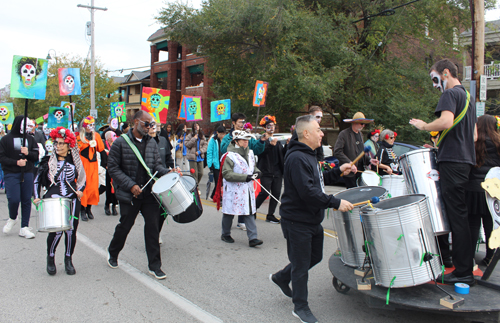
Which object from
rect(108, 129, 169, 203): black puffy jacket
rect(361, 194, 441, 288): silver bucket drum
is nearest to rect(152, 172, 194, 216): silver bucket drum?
rect(108, 129, 169, 203): black puffy jacket

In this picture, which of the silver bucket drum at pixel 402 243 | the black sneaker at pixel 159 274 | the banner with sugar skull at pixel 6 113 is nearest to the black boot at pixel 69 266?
the black sneaker at pixel 159 274

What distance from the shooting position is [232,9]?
16.4 metres

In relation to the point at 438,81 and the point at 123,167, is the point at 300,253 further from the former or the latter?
the point at 123,167

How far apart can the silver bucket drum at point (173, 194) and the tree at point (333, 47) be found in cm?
1107

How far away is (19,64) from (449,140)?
6.56 m

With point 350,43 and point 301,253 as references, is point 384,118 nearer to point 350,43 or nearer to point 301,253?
point 350,43

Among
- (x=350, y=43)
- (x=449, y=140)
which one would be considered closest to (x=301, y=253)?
(x=449, y=140)

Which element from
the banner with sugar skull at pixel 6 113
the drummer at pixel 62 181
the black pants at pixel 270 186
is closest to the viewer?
the drummer at pixel 62 181

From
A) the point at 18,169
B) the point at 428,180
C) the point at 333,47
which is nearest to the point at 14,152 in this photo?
the point at 18,169

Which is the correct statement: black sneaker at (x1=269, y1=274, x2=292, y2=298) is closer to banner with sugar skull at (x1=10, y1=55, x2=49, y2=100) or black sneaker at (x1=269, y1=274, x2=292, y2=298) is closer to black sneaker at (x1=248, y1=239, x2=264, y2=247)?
black sneaker at (x1=248, y1=239, x2=264, y2=247)

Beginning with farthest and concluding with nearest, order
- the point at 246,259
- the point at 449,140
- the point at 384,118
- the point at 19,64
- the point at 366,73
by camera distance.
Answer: the point at 366,73 → the point at 384,118 → the point at 19,64 → the point at 246,259 → the point at 449,140

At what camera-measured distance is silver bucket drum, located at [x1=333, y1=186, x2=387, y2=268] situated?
3584 mm

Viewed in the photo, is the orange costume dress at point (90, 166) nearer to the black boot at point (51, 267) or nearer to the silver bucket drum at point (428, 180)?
the black boot at point (51, 267)

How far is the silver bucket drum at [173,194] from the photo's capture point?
14.5 ft
